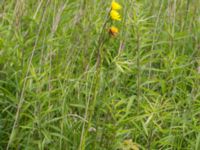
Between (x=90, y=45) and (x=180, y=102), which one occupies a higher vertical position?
(x=90, y=45)

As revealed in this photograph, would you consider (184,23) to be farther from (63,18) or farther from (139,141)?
(139,141)

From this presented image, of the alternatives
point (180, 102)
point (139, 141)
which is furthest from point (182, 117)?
point (139, 141)

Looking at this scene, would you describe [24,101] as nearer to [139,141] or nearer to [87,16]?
[139,141]

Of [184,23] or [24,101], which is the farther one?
[184,23]

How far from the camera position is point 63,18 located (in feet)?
10.0

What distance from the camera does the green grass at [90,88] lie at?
7.22 feet

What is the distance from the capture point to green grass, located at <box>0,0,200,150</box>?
220 centimetres

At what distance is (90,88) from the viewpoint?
219 cm

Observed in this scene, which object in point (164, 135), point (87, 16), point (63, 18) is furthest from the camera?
Result: point (63, 18)

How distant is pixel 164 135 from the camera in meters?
2.33

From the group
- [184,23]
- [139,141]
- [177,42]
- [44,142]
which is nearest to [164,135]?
[139,141]

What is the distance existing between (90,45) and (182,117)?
2.36 feet

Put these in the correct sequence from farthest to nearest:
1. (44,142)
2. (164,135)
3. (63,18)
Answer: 1. (63,18)
2. (164,135)
3. (44,142)

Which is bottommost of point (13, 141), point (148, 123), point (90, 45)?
point (13, 141)
